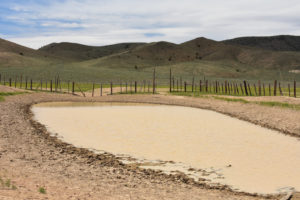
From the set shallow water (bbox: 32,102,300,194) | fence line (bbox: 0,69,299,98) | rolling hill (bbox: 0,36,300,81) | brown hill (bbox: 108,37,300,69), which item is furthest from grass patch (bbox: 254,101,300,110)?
brown hill (bbox: 108,37,300,69)

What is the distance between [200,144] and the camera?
19.2 m

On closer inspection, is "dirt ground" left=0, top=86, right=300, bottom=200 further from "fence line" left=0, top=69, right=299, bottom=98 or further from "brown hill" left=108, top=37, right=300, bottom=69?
"brown hill" left=108, top=37, right=300, bottom=69

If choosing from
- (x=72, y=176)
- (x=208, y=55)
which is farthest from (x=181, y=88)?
(x=208, y=55)

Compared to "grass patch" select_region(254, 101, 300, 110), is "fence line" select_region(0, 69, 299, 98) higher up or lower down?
higher up

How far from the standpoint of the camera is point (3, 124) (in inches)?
922

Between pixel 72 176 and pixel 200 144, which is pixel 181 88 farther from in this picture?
pixel 72 176

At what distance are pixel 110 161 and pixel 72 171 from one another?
7.35 feet

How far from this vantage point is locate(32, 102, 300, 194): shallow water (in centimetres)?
1364

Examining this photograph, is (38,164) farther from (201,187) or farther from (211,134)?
(211,134)

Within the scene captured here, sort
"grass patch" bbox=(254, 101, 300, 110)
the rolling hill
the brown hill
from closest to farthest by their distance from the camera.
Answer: "grass patch" bbox=(254, 101, 300, 110)
the rolling hill
the brown hill

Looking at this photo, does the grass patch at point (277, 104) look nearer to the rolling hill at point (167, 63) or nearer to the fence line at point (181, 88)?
the fence line at point (181, 88)

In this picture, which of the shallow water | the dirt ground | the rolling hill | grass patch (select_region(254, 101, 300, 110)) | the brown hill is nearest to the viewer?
the dirt ground

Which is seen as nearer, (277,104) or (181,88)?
(277,104)

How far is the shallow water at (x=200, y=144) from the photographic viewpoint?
13641 millimetres
